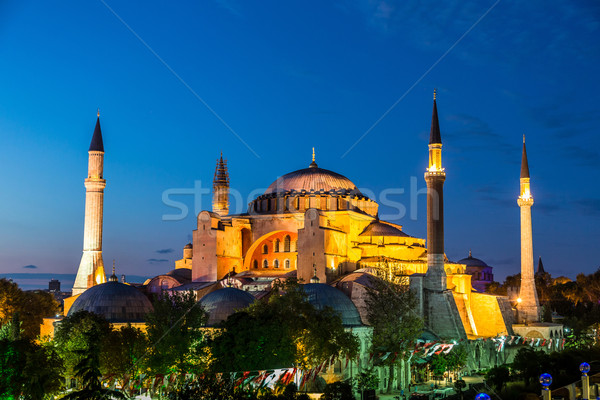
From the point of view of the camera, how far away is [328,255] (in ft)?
126

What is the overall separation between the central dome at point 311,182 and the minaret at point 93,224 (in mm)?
10503

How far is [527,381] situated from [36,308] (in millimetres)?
28726

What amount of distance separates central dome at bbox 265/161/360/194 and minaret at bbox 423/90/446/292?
21.7ft

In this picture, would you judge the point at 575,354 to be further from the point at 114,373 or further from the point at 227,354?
the point at 114,373

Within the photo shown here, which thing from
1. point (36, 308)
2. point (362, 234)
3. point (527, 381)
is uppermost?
point (362, 234)

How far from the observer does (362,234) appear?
43062 millimetres

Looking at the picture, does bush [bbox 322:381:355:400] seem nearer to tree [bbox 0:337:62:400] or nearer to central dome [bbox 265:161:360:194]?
tree [bbox 0:337:62:400]

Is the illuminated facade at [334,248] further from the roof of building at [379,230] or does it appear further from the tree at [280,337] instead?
the tree at [280,337]

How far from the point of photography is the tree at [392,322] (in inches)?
1190

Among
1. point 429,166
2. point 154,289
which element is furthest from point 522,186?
point 154,289

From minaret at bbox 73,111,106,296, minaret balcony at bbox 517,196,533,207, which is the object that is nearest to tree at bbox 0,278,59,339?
minaret at bbox 73,111,106,296

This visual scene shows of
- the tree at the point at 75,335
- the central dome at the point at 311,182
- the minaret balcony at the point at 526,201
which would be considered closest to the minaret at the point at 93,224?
the central dome at the point at 311,182

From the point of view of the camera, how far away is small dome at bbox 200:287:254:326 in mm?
31359

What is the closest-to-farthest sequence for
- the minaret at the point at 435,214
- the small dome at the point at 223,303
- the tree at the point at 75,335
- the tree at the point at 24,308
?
the tree at the point at 75,335, the small dome at the point at 223,303, the minaret at the point at 435,214, the tree at the point at 24,308
